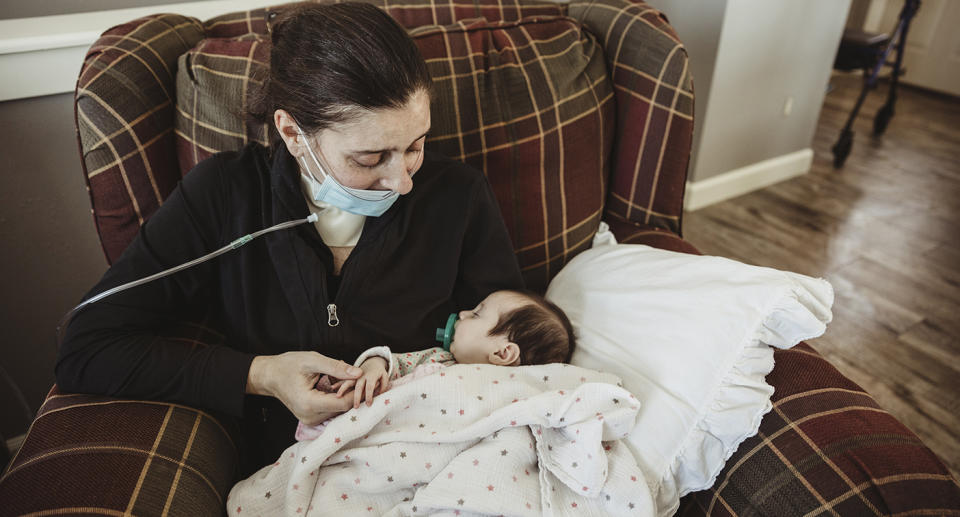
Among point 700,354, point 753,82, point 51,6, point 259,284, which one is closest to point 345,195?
point 259,284

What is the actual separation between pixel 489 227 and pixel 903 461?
0.75 metres

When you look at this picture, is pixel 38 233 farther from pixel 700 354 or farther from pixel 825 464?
pixel 825 464

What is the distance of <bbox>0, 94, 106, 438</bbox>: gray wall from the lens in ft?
4.42

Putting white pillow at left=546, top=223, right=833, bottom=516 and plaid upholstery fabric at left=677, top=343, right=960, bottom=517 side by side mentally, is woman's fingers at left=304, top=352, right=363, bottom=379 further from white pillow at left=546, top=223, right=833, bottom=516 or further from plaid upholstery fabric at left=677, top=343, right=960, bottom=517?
plaid upholstery fabric at left=677, top=343, right=960, bottom=517

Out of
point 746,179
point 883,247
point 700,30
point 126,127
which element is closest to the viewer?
point 126,127

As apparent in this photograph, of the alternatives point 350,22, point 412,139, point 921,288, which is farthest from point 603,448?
point 921,288

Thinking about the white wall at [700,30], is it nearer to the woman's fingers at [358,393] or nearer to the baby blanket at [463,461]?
the baby blanket at [463,461]

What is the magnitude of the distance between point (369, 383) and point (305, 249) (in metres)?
0.25

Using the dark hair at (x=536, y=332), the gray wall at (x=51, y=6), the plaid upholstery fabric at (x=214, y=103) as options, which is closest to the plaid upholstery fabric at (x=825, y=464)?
the dark hair at (x=536, y=332)

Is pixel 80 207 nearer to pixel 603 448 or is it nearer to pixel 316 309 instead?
pixel 316 309

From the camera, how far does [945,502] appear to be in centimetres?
81

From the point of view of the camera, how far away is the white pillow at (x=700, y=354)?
3.13 ft

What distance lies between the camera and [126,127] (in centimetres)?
105

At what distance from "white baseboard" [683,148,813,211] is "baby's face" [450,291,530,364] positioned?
77.7 inches
